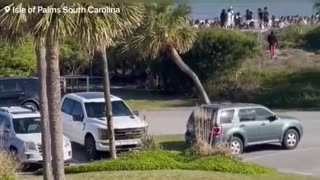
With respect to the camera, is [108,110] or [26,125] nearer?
[108,110]

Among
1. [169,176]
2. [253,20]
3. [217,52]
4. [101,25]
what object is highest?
[253,20]

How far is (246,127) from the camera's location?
92.4ft

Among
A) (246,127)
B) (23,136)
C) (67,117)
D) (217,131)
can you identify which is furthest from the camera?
(67,117)

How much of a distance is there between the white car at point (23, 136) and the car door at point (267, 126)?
6220mm

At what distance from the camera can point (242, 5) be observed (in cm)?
7525

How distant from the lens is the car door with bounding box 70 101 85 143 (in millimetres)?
28125

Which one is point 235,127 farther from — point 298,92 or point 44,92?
point 298,92

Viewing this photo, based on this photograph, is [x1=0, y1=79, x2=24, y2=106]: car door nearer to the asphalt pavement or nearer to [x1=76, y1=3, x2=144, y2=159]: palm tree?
the asphalt pavement

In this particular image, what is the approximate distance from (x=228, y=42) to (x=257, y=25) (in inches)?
582

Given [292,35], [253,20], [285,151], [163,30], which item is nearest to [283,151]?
[285,151]

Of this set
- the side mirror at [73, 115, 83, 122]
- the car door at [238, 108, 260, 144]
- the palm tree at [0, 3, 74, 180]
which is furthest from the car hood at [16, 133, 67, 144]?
the palm tree at [0, 3, 74, 180]

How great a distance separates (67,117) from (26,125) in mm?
3290

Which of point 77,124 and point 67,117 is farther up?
point 67,117

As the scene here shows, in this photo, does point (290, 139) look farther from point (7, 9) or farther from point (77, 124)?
point (7, 9)
